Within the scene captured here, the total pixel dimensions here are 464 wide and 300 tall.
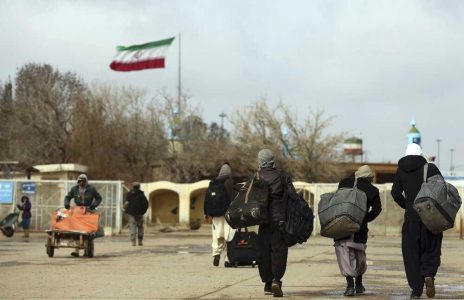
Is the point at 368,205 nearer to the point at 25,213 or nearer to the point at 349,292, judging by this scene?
the point at 349,292

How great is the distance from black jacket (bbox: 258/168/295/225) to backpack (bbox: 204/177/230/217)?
6.03m

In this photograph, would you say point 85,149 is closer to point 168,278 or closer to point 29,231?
point 29,231

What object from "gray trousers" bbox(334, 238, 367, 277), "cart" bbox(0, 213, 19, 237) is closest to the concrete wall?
"cart" bbox(0, 213, 19, 237)

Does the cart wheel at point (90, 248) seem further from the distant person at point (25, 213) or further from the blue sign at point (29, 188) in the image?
the blue sign at point (29, 188)

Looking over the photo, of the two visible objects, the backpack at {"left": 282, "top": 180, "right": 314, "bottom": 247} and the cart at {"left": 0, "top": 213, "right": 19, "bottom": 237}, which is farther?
the cart at {"left": 0, "top": 213, "right": 19, "bottom": 237}

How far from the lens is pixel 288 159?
186ft

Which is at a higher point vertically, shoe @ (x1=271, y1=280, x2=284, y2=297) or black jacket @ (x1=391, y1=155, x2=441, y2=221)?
black jacket @ (x1=391, y1=155, x2=441, y2=221)

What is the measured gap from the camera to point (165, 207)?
4853cm

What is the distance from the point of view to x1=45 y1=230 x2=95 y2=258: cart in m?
Answer: 20.2

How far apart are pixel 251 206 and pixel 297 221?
578 millimetres

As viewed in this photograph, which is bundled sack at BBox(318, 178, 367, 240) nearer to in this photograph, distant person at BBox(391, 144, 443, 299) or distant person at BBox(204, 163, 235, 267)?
distant person at BBox(391, 144, 443, 299)

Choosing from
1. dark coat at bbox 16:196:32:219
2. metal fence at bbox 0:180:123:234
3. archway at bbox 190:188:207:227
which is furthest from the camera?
archway at bbox 190:188:207:227

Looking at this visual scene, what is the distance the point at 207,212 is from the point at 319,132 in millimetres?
41499

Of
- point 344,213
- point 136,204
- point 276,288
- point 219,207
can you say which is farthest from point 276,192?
point 136,204
